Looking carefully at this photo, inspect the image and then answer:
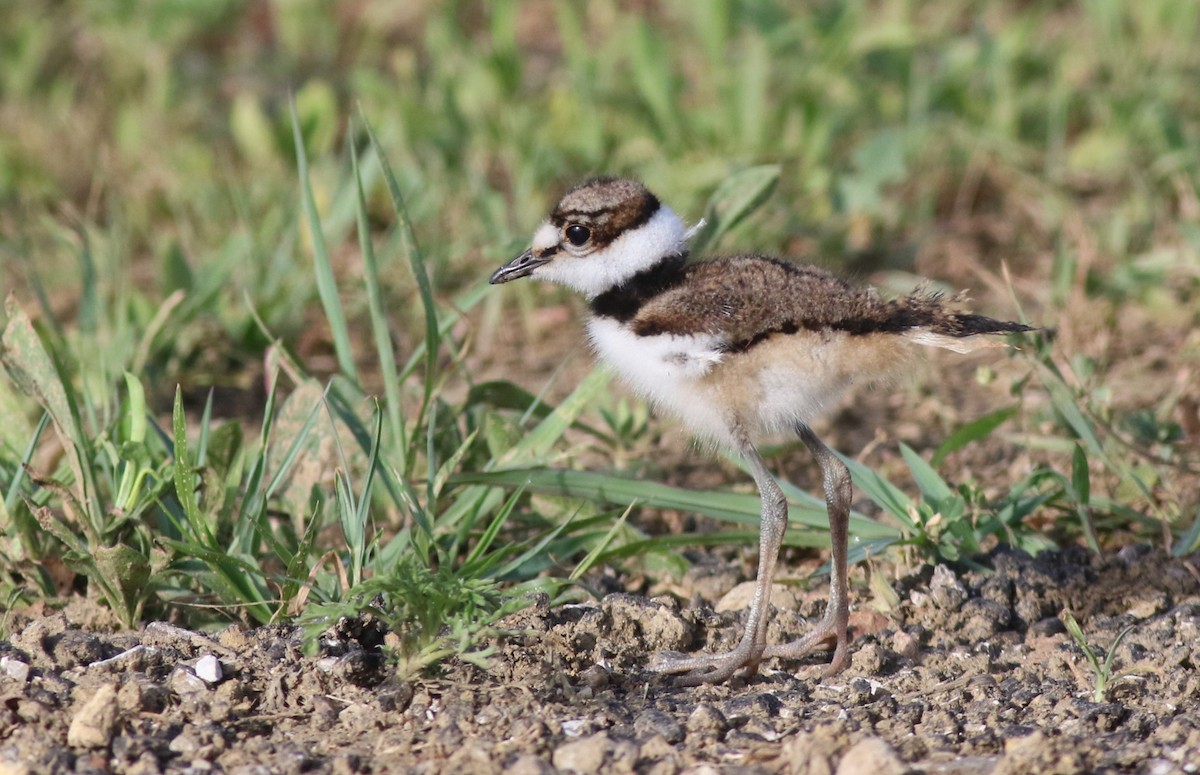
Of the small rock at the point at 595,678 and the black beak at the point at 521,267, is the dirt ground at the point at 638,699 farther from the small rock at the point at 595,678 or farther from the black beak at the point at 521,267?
the black beak at the point at 521,267

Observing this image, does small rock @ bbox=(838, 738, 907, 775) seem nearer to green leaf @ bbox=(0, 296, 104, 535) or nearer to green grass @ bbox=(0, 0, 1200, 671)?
green grass @ bbox=(0, 0, 1200, 671)

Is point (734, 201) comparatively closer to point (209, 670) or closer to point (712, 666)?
point (712, 666)

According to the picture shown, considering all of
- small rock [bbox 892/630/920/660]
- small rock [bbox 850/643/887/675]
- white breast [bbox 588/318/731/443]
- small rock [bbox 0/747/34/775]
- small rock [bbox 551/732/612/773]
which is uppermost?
white breast [bbox 588/318/731/443]

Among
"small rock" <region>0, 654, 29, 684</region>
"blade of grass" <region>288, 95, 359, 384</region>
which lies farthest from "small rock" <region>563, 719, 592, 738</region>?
"blade of grass" <region>288, 95, 359, 384</region>

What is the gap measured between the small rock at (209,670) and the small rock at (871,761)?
3.86 ft

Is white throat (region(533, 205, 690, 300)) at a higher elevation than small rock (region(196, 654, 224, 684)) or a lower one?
higher

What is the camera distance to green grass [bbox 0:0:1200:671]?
10.6ft

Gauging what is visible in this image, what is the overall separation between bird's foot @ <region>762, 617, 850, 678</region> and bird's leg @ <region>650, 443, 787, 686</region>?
0.05 meters

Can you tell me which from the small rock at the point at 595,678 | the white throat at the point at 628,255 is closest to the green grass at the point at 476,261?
the small rock at the point at 595,678

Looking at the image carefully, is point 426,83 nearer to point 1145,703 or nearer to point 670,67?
point 670,67

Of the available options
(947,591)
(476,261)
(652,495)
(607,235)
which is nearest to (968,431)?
(947,591)

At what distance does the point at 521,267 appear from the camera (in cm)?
346

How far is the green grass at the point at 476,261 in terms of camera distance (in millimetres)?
3242

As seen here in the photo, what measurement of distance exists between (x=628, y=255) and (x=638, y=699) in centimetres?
97
